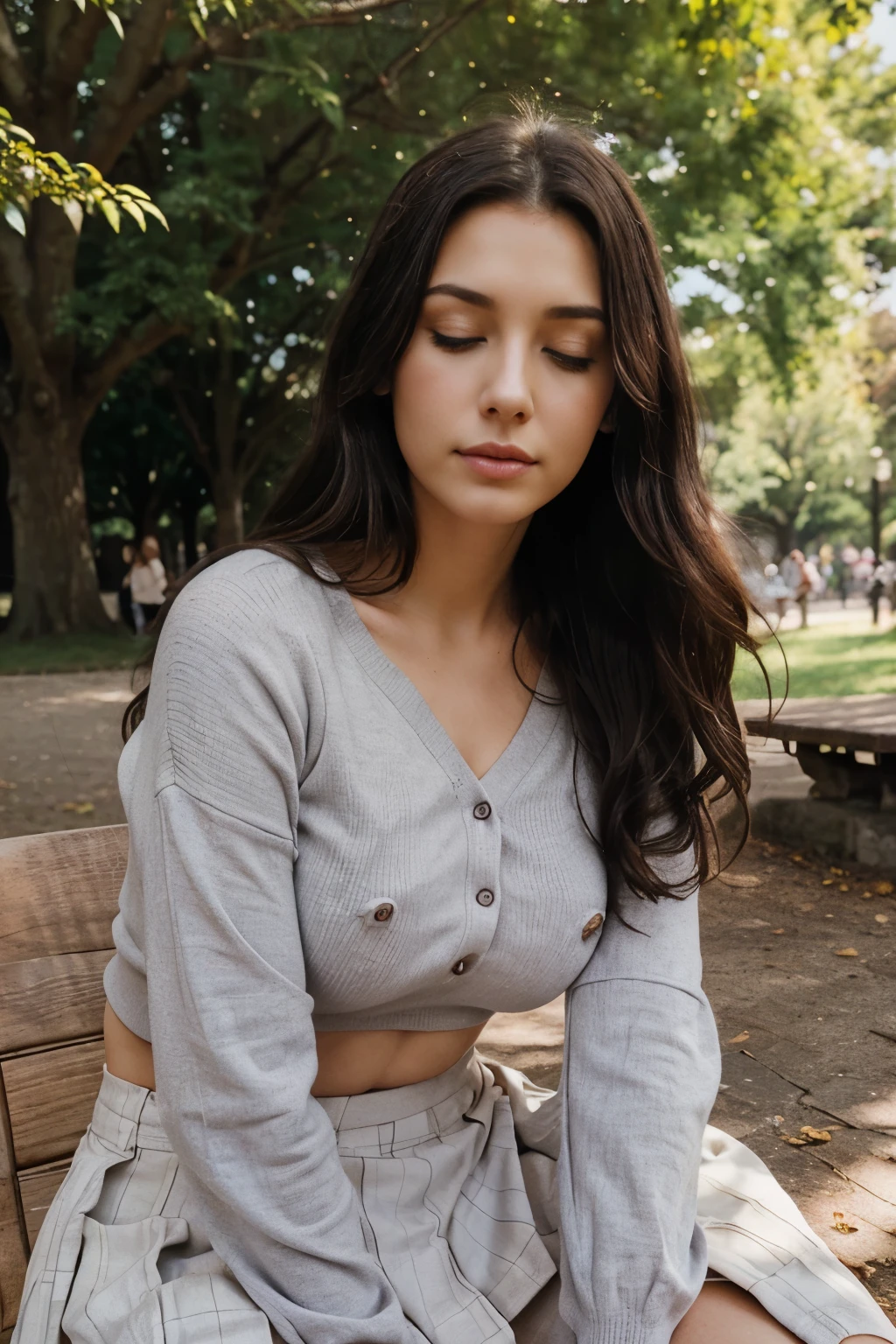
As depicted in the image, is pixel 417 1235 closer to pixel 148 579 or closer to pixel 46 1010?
pixel 46 1010

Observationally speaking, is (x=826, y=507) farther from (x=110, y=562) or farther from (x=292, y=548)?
(x=292, y=548)

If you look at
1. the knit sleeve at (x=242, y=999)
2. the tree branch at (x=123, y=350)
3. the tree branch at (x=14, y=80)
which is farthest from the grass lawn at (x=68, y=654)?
the knit sleeve at (x=242, y=999)

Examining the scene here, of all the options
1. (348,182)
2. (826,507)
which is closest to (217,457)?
(348,182)

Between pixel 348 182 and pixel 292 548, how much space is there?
13737mm

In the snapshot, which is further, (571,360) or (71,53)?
(71,53)

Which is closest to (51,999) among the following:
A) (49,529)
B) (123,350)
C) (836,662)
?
(123,350)

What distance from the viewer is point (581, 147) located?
1.70m

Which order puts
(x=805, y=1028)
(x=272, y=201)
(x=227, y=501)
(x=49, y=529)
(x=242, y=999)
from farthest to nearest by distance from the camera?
(x=227, y=501)
(x=49, y=529)
(x=272, y=201)
(x=805, y=1028)
(x=242, y=999)

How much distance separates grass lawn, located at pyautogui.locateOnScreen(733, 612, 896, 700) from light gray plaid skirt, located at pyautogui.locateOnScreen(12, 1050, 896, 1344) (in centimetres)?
693

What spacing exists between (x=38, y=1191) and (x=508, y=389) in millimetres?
1248

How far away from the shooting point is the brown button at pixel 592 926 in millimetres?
1664

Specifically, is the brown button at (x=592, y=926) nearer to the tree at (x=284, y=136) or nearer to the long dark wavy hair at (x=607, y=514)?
the long dark wavy hair at (x=607, y=514)

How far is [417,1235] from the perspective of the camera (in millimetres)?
1518

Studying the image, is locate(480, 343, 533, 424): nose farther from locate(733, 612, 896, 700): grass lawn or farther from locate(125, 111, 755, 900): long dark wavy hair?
locate(733, 612, 896, 700): grass lawn
